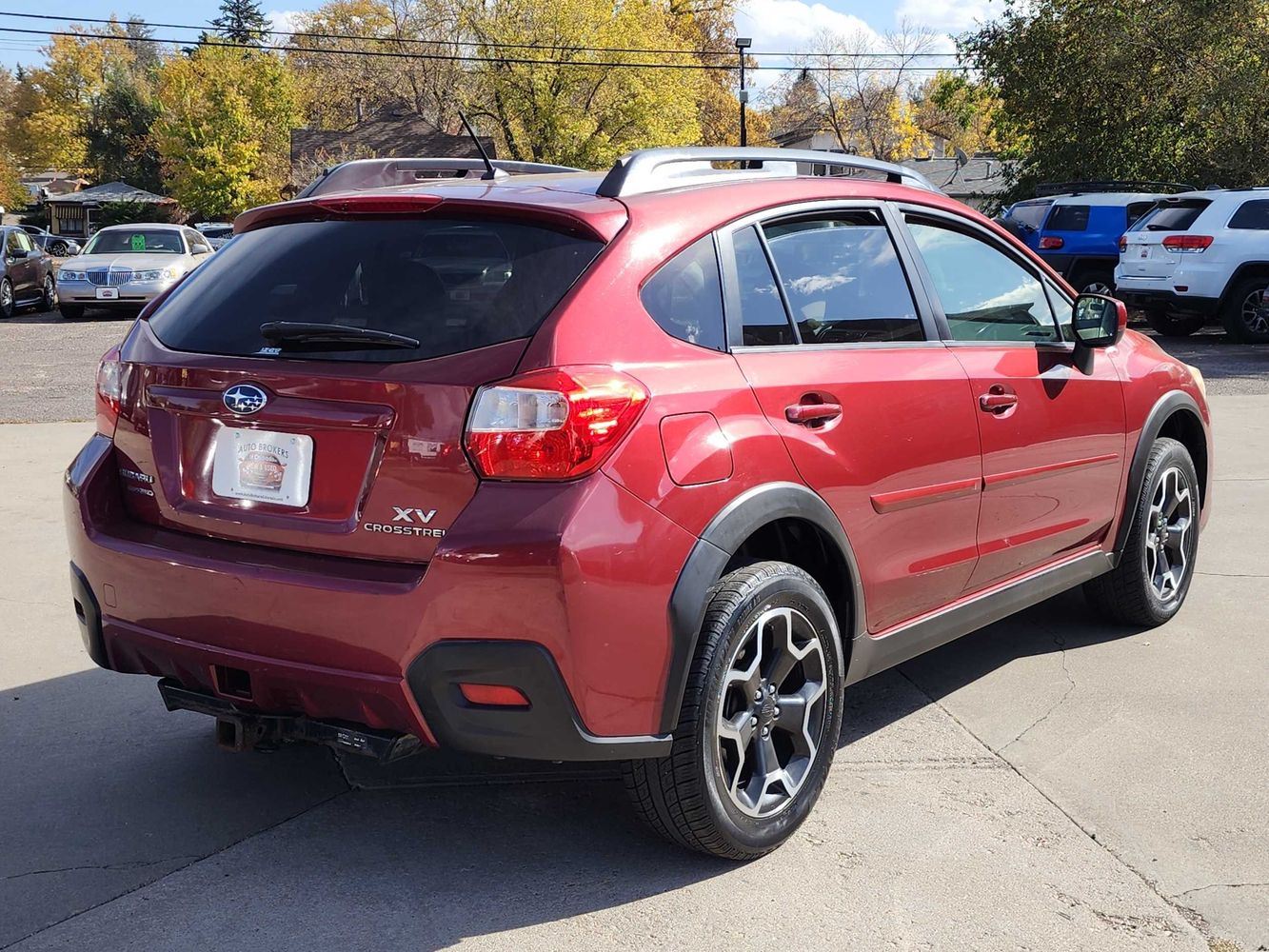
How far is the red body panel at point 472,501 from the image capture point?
291 cm

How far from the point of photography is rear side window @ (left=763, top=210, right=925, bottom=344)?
3.68 metres

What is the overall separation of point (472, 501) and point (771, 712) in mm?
1018

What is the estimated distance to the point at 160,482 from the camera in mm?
3332

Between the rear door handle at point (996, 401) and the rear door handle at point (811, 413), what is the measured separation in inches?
31.6

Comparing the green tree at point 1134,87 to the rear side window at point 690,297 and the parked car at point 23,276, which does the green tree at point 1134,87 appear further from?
the rear side window at point 690,297

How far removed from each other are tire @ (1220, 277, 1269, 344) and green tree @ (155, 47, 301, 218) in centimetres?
A: 4609

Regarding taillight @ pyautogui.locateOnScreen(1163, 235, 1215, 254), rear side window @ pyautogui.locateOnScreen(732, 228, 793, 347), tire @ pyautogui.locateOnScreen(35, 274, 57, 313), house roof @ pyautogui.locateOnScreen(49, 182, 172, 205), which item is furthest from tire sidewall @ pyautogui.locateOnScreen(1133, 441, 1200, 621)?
house roof @ pyautogui.locateOnScreen(49, 182, 172, 205)

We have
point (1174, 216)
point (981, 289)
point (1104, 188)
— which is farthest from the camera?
point (1104, 188)

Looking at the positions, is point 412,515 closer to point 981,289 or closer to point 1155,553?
point 981,289

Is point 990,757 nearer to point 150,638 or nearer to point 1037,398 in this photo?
point 1037,398

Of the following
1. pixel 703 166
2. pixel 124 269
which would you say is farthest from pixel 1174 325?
pixel 703 166

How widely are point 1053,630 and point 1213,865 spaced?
84.6 inches

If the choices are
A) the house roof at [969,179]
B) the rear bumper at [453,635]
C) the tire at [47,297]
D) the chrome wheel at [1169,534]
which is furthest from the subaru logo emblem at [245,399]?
the house roof at [969,179]

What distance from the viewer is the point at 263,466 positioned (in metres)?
3.17
